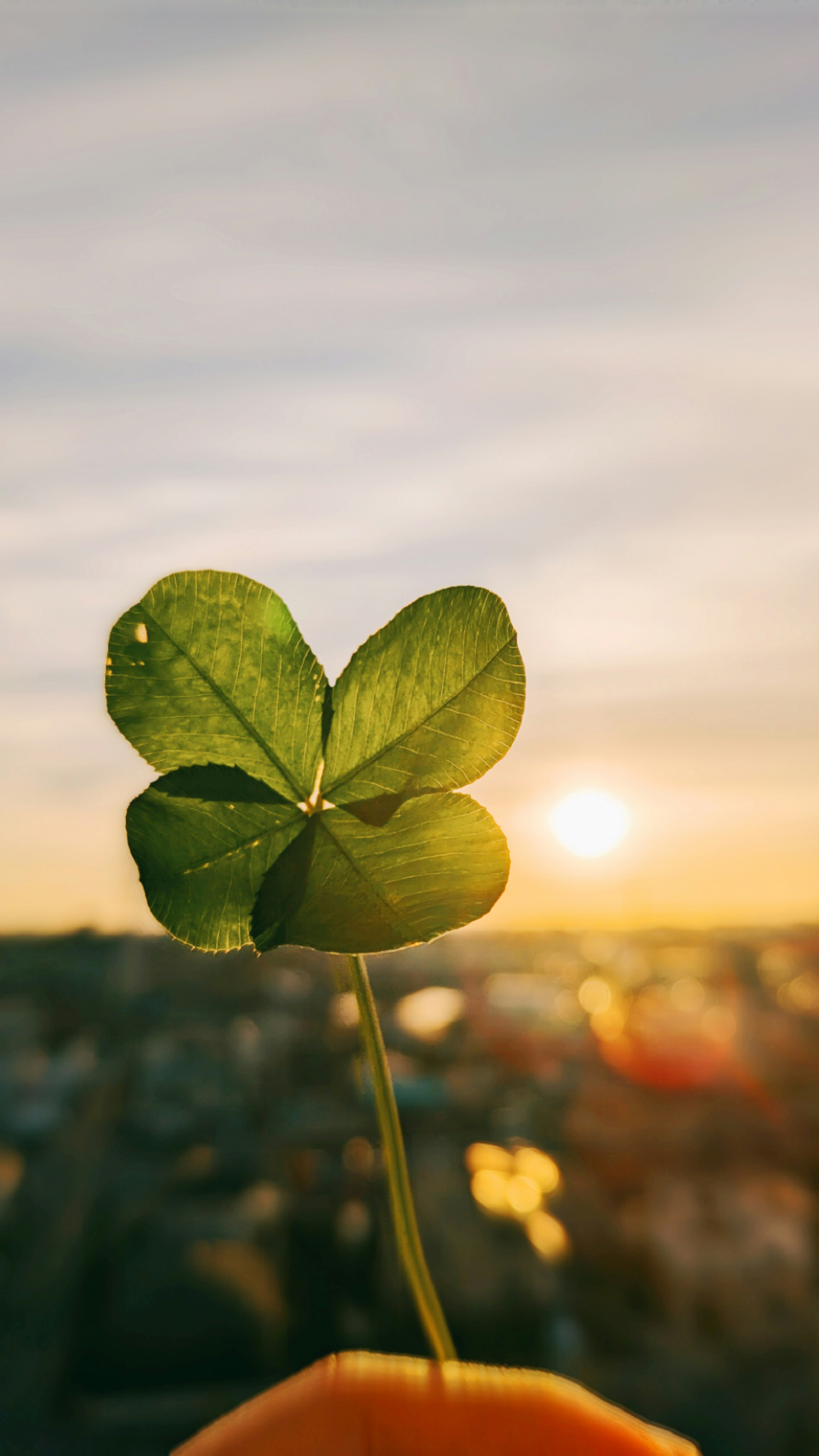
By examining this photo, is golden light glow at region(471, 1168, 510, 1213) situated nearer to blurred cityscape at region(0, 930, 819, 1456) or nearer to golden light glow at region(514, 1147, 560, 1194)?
blurred cityscape at region(0, 930, 819, 1456)

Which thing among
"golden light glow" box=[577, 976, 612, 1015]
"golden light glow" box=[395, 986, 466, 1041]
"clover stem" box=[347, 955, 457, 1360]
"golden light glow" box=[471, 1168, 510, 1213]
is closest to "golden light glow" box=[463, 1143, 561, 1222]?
"golden light glow" box=[471, 1168, 510, 1213]

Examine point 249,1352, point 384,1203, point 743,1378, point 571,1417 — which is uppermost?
point 571,1417

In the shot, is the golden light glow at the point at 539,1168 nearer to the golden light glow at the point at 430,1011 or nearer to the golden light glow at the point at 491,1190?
the golden light glow at the point at 491,1190

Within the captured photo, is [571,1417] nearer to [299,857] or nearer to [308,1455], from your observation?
[308,1455]

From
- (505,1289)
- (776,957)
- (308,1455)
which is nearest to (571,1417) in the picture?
(308,1455)

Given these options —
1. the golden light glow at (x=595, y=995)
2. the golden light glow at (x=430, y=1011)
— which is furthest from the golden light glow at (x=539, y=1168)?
the golden light glow at (x=595, y=995)

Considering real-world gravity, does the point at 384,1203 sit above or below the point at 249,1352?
above
